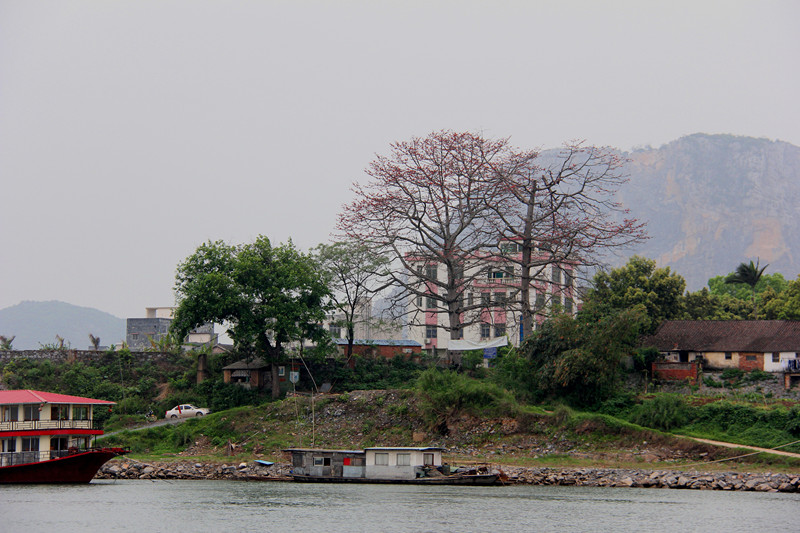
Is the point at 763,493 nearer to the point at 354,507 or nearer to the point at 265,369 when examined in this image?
the point at 354,507

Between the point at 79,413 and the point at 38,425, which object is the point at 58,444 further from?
the point at 79,413

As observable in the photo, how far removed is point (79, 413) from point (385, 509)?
18.7 metres

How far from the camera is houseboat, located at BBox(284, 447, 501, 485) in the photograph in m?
41.4

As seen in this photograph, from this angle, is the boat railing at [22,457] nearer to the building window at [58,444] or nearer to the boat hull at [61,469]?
the boat hull at [61,469]

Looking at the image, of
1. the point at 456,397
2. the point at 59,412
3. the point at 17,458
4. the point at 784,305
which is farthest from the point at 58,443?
the point at 784,305

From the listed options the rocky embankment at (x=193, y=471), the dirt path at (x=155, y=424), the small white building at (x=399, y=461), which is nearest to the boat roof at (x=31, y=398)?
the rocky embankment at (x=193, y=471)

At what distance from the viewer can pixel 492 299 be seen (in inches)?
2606

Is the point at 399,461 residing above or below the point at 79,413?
below

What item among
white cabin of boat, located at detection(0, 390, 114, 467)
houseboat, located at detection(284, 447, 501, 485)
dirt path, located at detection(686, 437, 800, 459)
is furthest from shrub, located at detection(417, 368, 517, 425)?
white cabin of boat, located at detection(0, 390, 114, 467)

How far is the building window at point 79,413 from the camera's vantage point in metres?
43.3

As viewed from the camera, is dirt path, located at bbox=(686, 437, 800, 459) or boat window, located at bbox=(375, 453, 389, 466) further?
boat window, located at bbox=(375, 453, 389, 466)

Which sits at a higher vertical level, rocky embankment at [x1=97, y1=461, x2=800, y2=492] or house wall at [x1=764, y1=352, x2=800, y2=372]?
house wall at [x1=764, y1=352, x2=800, y2=372]

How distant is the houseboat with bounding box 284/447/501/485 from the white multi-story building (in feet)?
32.0

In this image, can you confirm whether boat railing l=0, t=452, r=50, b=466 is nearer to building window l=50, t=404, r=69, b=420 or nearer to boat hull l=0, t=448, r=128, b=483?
boat hull l=0, t=448, r=128, b=483
